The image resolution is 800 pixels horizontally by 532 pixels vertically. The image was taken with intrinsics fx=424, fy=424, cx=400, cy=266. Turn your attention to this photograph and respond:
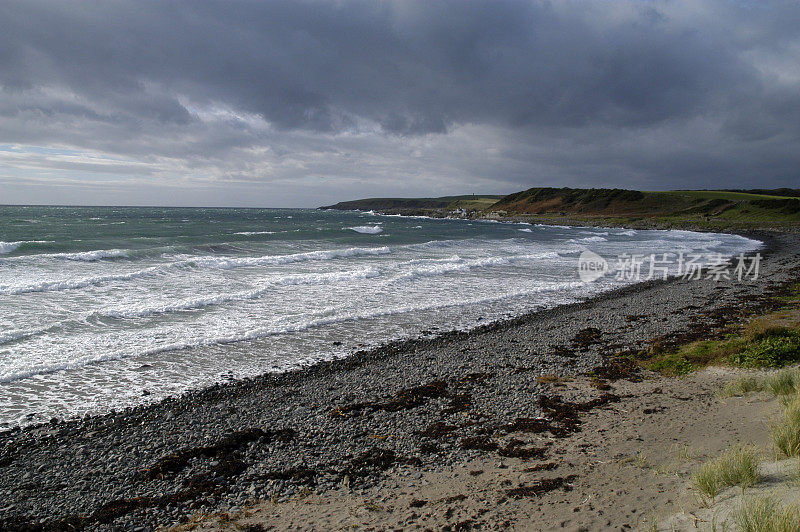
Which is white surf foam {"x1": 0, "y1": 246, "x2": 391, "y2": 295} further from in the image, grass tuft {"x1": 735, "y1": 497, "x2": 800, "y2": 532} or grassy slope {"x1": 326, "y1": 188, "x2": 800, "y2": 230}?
grassy slope {"x1": 326, "y1": 188, "x2": 800, "y2": 230}

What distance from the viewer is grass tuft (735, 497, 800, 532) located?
2766mm

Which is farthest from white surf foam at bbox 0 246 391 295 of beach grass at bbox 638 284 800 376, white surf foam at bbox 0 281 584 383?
beach grass at bbox 638 284 800 376

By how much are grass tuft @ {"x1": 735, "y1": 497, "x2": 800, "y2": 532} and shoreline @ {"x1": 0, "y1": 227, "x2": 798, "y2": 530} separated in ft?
9.87

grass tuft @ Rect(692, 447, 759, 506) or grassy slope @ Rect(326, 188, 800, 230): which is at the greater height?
grassy slope @ Rect(326, 188, 800, 230)

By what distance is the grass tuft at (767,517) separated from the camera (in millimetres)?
2766

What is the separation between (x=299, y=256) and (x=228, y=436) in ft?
73.4

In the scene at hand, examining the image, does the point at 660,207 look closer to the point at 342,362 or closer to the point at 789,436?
the point at 342,362

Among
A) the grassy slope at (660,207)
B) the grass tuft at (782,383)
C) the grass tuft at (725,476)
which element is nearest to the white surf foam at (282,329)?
the grass tuft at (782,383)

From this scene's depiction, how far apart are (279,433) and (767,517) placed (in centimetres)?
572

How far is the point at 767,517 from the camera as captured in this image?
9.45 ft

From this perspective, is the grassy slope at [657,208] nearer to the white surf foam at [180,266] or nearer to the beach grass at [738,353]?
the white surf foam at [180,266]

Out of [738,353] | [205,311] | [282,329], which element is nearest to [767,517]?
[738,353]

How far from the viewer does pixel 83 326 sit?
1203 cm

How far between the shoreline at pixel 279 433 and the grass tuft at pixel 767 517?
3009 mm
